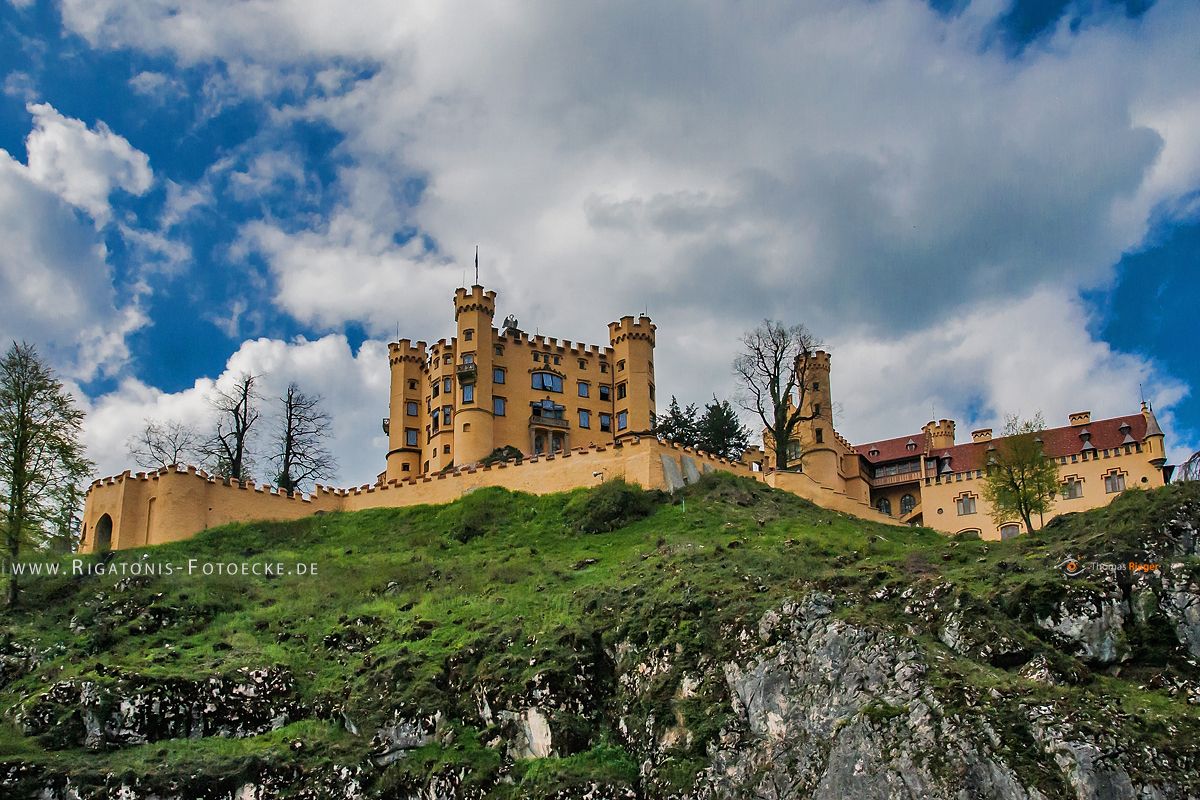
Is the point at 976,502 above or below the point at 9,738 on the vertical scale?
above

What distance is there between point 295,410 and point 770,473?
1270 inches

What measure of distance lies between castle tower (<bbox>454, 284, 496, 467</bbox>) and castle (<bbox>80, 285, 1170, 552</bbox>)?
9cm

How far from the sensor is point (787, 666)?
125 ft

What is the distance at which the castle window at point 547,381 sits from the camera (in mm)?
82250

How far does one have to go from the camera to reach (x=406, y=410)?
277 ft

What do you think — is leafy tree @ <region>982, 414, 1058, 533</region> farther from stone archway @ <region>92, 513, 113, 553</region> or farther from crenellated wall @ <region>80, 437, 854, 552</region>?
stone archway @ <region>92, 513, 113, 553</region>

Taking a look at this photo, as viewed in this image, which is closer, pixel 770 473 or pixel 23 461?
pixel 23 461

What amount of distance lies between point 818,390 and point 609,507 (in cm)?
2424

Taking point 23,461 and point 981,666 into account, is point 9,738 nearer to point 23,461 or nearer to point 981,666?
point 23,461

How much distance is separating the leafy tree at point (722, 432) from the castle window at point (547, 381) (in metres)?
11.0

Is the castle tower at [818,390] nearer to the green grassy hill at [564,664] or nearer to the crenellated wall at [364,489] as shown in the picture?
the crenellated wall at [364,489]

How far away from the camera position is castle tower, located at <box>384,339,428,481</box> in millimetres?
83562

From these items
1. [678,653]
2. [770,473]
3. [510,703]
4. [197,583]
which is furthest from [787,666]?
[770,473]

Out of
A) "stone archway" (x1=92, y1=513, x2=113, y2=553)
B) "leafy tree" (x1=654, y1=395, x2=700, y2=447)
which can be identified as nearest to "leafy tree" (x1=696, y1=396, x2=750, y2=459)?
"leafy tree" (x1=654, y1=395, x2=700, y2=447)
